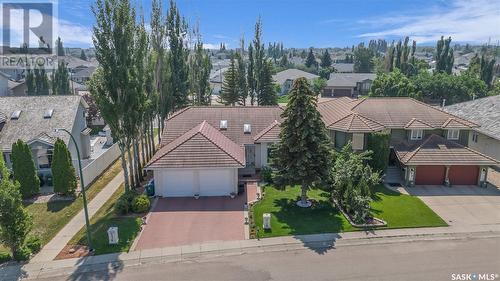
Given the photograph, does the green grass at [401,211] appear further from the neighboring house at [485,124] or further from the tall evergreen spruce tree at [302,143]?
the neighboring house at [485,124]

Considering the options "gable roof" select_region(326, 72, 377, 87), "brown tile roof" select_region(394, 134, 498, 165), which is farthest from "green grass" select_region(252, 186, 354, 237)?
"gable roof" select_region(326, 72, 377, 87)

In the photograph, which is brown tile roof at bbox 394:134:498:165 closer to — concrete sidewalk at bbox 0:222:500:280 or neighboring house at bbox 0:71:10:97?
concrete sidewalk at bbox 0:222:500:280

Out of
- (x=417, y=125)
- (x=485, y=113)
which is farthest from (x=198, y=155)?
(x=485, y=113)

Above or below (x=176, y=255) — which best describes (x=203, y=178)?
above

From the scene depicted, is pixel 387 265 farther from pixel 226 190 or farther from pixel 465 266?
pixel 226 190

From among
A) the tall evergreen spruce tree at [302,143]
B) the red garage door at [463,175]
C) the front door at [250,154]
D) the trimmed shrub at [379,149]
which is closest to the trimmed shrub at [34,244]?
the tall evergreen spruce tree at [302,143]

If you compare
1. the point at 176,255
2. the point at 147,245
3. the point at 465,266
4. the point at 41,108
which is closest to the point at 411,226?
the point at 465,266
